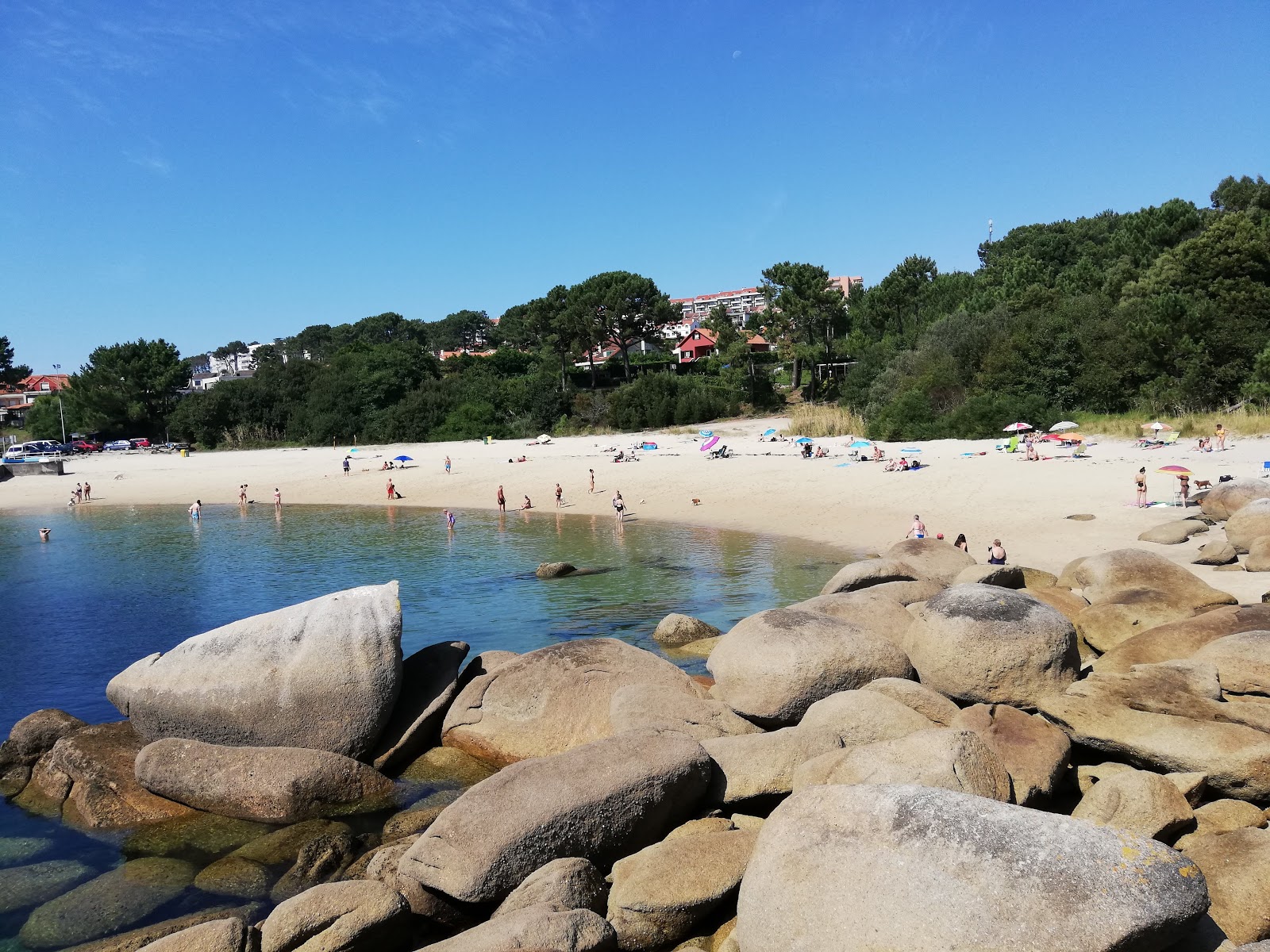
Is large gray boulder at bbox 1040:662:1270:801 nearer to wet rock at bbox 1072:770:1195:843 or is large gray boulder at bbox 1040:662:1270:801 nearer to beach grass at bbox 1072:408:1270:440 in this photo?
wet rock at bbox 1072:770:1195:843

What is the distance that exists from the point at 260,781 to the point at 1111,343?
143 ft

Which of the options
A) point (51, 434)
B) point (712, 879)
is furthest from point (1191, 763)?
point (51, 434)

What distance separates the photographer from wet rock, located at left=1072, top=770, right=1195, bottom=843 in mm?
6566

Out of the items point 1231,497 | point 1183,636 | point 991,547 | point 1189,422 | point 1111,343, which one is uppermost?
point 1111,343

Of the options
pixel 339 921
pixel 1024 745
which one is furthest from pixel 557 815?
pixel 1024 745

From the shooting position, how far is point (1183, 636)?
1018 cm

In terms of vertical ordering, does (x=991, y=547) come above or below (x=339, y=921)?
above

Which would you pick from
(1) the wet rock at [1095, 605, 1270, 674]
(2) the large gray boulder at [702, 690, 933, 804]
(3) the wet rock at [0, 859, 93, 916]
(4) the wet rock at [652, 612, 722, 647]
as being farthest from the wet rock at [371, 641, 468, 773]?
(1) the wet rock at [1095, 605, 1270, 674]

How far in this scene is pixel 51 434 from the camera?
81.2 meters

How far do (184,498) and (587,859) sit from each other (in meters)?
45.3

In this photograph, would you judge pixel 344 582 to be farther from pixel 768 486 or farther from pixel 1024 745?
pixel 1024 745

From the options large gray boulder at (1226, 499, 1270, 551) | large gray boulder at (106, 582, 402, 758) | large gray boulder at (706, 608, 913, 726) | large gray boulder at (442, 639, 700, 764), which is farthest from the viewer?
large gray boulder at (1226, 499, 1270, 551)

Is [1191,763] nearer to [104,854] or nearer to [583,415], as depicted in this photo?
[104,854]

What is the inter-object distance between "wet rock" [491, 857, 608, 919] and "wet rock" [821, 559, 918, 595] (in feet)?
27.3
